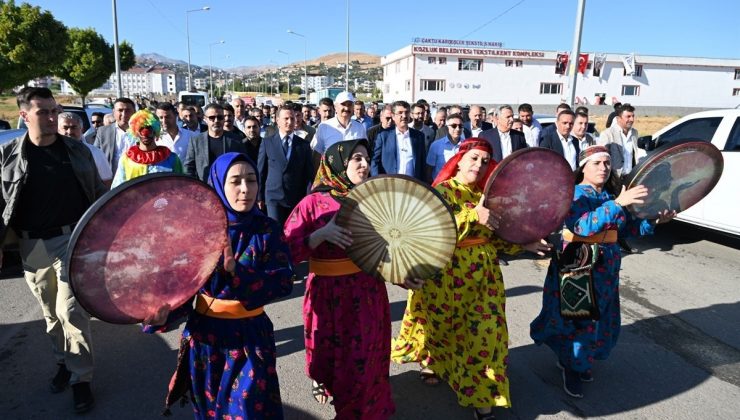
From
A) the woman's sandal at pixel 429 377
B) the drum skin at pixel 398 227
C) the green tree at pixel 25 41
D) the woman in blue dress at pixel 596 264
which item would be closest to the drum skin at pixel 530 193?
the woman in blue dress at pixel 596 264

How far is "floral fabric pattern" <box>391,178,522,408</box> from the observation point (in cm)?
288

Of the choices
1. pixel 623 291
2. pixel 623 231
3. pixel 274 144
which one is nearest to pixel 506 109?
pixel 623 291

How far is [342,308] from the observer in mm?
2684

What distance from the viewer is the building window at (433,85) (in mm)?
50906

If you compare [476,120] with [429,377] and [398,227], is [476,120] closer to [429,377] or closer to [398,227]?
[429,377]

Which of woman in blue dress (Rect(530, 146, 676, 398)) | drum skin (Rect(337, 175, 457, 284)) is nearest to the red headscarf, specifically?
woman in blue dress (Rect(530, 146, 676, 398))

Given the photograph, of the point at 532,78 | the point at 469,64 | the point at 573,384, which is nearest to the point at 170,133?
the point at 573,384

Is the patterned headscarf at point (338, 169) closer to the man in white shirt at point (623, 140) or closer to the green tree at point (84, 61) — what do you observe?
the man in white shirt at point (623, 140)

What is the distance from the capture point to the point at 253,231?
225 cm

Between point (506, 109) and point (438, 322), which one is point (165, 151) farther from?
point (506, 109)

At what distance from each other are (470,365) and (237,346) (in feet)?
4.80

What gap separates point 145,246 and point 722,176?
7556 mm

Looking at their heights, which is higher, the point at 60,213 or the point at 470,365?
the point at 60,213

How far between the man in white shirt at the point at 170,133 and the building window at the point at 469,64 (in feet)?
162
